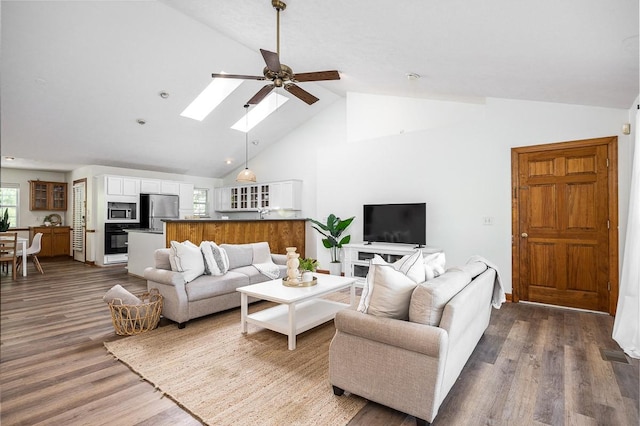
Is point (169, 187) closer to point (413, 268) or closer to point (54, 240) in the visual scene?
point (54, 240)

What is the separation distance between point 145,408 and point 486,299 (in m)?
2.69

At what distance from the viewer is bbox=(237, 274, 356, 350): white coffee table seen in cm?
289

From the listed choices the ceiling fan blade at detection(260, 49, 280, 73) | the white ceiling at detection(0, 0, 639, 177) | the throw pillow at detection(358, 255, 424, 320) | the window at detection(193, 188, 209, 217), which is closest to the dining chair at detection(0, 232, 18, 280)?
the white ceiling at detection(0, 0, 639, 177)

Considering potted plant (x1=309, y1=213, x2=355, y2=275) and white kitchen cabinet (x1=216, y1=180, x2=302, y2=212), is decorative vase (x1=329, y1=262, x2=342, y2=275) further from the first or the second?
white kitchen cabinet (x1=216, y1=180, x2=302, y2=212)

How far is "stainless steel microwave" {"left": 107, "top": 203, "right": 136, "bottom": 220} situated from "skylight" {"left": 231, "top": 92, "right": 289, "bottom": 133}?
315 cm

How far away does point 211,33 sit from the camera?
4.59 m

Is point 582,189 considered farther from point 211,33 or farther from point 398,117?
point 211,33

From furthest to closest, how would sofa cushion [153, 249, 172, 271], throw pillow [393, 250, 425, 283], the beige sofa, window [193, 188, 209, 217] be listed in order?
window [193, 188, 209, 217] → sofa cushion [153, 249, 172, 271] → throw pillow [393, 250, 425, 283] → the beige sofa

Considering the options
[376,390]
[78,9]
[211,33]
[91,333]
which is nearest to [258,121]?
[211,33]

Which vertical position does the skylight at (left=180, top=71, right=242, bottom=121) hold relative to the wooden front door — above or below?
above

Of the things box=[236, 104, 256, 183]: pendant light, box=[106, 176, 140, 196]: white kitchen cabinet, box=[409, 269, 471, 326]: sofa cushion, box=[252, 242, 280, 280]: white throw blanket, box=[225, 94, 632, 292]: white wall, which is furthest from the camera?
box=[106, 176, 140, 196]: white kitchen cabinet

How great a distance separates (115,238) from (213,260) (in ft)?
16.1

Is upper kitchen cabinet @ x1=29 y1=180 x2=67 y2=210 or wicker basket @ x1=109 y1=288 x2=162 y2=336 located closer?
wicker basket @ x1=109 y1=288 x2=162 y2=336

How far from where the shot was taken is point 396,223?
5.34 metres
